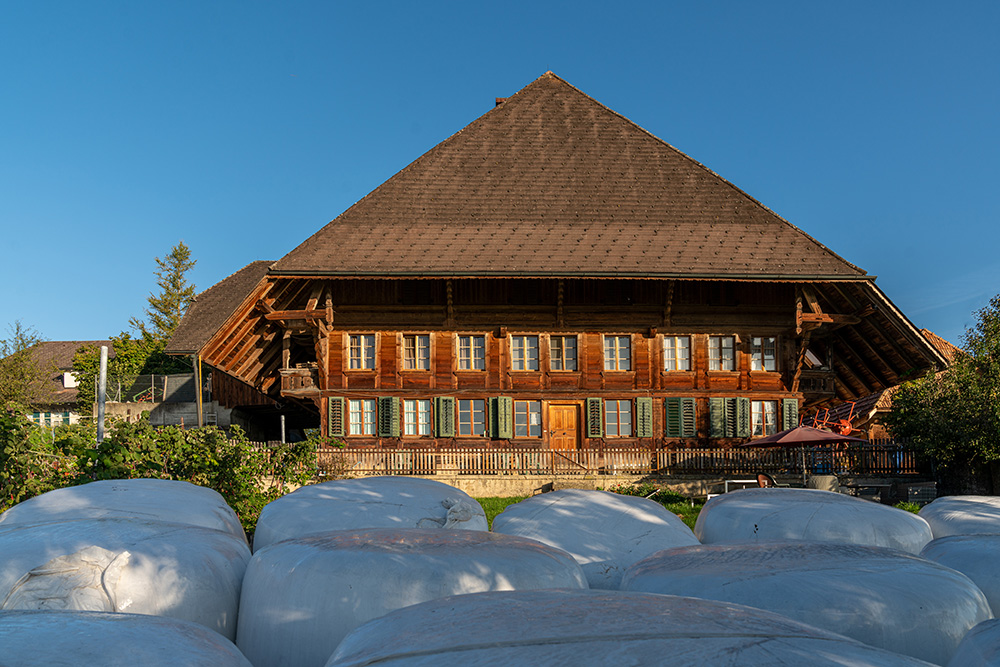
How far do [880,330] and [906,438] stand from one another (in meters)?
3.47

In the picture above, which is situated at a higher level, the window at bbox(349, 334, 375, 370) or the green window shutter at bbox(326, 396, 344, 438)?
the window at bbox(349, 334, 375, 370)

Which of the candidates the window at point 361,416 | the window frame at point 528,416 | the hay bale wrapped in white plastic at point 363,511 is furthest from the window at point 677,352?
the hay bale wrapped in white plastic at point 363,511

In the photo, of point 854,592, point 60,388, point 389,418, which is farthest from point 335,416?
point 60,388

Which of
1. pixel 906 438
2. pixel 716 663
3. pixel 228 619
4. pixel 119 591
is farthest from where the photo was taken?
pixel 906 438

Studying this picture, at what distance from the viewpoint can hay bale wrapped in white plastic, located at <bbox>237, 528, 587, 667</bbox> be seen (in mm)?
3498

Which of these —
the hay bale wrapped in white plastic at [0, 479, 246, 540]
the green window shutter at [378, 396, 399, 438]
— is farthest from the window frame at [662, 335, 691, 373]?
the hay bale wrapped in white plastic at [0, 479, 246, 540]

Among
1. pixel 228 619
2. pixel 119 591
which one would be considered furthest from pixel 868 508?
pixel 119 591

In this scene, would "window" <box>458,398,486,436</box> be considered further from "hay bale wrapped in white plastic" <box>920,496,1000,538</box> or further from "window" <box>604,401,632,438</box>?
"hay bale wrapped in white plastic" <box>920,496,1000,538</box>

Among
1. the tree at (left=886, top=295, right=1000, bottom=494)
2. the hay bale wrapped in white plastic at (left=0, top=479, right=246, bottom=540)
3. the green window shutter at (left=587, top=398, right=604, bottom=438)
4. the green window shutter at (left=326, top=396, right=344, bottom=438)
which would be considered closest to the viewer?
the hay bale wrapped in white plastic at (left=0, top=479, right=246, bottom=540)

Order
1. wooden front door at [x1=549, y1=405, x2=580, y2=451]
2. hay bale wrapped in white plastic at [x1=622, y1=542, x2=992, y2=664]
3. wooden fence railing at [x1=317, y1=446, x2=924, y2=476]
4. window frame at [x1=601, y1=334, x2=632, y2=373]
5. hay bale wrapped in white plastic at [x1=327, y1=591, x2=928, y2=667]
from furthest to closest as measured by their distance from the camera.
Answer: window frame at [x1=601, y1=334, x2=632, y2=373] < wooden front door at [x1=549, y1=405, x2=580, y2=451] < wooden fence railing at [x1=317, y1=446, x2=924, y2=476] < hay bale wrapped in white plastic at [x1=622, y1=542, x2=992, y2=664] < hay bale wrapped in white plastic at [x1=327, y1=591, x2=928, y2=667]

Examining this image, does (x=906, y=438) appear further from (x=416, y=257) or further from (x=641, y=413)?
(x=416, y=257)

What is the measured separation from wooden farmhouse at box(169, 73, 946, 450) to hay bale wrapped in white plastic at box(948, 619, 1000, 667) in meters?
20.2

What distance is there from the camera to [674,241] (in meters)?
23.7

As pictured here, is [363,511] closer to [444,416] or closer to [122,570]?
[122,570]
